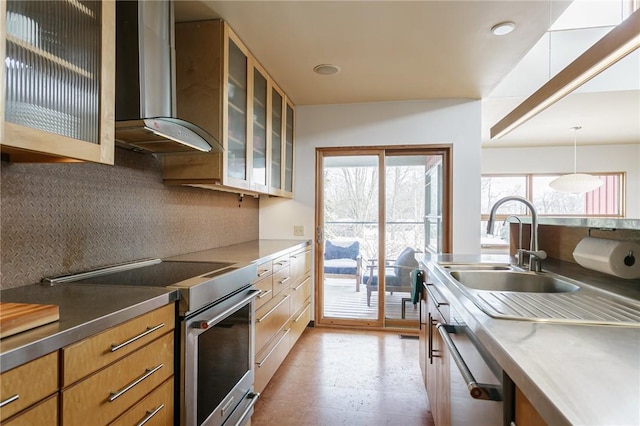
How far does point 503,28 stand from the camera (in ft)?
6.89

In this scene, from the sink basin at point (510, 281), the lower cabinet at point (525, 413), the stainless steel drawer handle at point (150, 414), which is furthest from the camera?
the sink basin at point (510, 281)

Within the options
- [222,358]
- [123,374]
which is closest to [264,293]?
[222,358]

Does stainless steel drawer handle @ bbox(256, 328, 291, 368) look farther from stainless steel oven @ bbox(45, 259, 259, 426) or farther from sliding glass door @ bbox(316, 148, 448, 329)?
sliding glass door @ bbox(316, 148, 448, 329)

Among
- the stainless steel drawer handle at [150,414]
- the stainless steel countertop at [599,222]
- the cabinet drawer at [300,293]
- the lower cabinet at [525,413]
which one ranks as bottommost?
the cabinet drawer at [300,293]

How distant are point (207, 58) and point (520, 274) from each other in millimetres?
2140

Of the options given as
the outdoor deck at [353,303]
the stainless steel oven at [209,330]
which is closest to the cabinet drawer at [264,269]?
the stainless steel oven at [209,330]

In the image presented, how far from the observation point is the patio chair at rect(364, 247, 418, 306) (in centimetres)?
362

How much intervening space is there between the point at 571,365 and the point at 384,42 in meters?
2.18

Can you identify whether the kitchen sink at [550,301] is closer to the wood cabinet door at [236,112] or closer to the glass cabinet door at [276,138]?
the wood cabinet door at [236,112]

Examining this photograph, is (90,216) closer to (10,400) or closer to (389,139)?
(10,400)

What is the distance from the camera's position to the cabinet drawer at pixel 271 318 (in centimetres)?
203

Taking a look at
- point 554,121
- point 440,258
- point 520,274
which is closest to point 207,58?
point 440,258

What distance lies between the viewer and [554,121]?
4578mm

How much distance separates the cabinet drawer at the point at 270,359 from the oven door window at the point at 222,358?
244 mm
